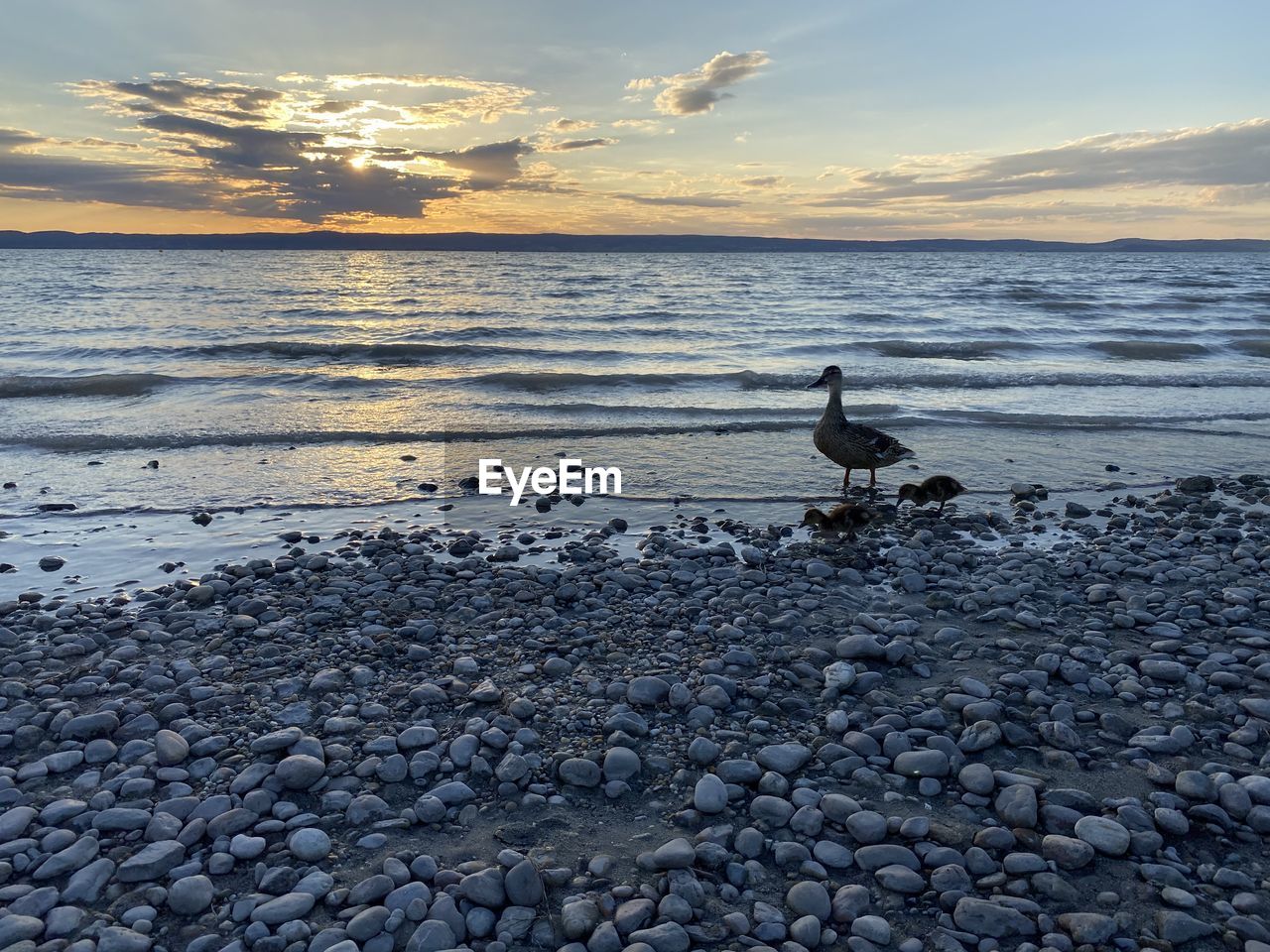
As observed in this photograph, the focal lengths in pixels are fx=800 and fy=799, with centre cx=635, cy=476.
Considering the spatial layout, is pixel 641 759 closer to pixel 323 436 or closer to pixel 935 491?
pixel 935 491

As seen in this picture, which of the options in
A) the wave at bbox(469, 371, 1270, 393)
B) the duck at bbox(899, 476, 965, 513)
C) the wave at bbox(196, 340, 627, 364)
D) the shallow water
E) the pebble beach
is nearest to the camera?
the pebble beach

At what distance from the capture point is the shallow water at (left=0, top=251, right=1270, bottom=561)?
449 inches

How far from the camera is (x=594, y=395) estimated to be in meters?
18.1

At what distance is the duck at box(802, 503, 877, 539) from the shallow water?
171 cm

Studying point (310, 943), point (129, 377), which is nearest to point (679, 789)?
point (310, 943)

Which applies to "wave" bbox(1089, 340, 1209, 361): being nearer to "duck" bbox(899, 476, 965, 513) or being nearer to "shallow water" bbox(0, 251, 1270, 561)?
"shallow water" bbox(0, 251, 1270, 561)

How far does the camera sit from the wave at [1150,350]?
24.5m

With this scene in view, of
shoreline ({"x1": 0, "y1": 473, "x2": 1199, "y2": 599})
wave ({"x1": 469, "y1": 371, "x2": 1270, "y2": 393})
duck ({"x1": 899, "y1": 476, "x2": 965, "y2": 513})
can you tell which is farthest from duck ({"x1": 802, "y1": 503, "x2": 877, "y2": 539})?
wave ({"x1": 469, "y1": 371, "x2": 1270, "y2": 393})

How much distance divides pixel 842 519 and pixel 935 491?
1.73m

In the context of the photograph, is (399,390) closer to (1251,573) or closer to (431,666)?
(431,666)

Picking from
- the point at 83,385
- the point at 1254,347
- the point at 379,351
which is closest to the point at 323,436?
the point at 83,385

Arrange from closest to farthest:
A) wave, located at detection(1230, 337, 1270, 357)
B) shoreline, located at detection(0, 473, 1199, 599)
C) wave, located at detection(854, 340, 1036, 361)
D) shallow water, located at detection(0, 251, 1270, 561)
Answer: shoreline, located at detection(0, 473, 1199, 599), shallow water, located at detection(0, 251, 1270, 561), wave, located at detection(854, 340, 1036, 361), wave, located at detection(1230, 337, 1270, 357)

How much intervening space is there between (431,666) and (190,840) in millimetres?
1952

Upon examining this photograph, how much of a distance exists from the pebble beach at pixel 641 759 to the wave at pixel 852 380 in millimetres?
12230
